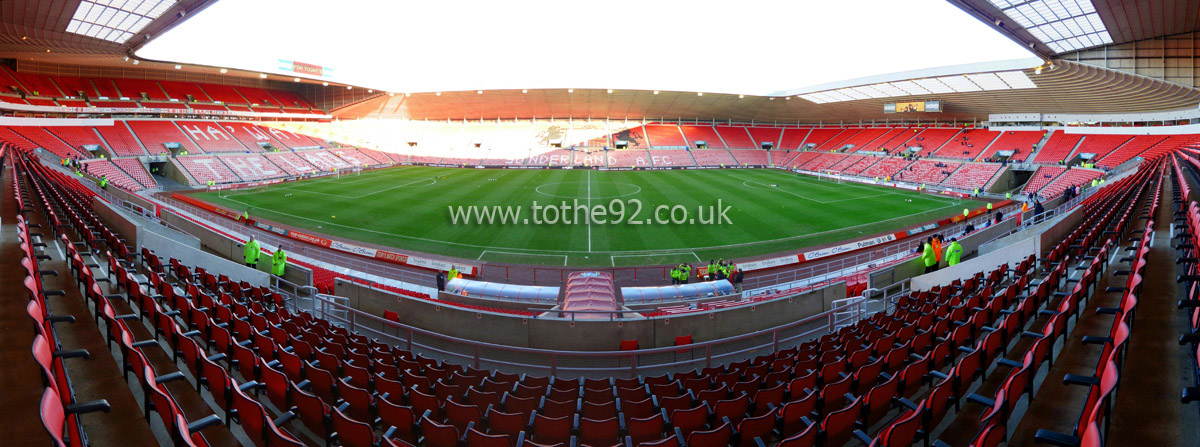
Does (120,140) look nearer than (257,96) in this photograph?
Yes

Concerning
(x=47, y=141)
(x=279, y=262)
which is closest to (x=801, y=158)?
(x=279, y=262)

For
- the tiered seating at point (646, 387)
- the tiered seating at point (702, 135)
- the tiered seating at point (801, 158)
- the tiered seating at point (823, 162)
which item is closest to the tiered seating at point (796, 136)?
the tiered seating at point (801, 158)

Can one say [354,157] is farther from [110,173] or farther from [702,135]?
[702,135]

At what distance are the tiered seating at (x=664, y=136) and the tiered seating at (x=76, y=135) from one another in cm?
5604

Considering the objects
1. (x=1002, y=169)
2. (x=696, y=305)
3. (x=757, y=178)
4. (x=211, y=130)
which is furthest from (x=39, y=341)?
(x=211, y=130)

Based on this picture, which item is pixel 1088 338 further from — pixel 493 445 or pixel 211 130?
pixel 211 130

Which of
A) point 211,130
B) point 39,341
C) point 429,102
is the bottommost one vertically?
point 39,341

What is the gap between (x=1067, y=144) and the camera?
164ft

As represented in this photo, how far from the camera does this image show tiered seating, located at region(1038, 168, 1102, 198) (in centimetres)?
3981

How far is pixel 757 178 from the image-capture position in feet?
175

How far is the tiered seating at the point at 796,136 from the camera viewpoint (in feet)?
245

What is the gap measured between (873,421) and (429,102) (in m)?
73.3

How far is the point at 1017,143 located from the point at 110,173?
7763 cm

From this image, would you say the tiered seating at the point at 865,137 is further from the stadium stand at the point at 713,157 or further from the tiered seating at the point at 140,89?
the tiered seating at the point at 140,89
